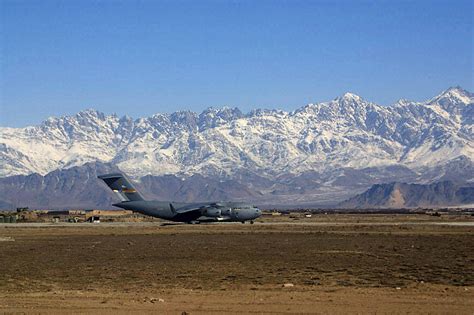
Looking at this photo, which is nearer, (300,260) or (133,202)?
(300,260)

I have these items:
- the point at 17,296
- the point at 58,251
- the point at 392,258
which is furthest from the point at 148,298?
the point at 58,251

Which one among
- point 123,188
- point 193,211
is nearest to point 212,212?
point 193,211

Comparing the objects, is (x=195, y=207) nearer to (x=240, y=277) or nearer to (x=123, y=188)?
(x=123, y=188)

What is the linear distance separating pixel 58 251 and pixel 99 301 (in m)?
29.5

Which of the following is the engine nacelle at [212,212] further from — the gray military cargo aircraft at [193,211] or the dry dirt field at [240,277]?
the dry dirt field at [240,277]

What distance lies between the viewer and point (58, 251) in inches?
2479

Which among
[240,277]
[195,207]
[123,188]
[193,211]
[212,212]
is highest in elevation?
[123,188]

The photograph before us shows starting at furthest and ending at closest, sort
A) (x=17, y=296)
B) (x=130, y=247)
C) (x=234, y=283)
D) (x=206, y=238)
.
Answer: (x=206, y=238) → (x=130, y=247) → (x=234, y=283) → (x=17, y=296)

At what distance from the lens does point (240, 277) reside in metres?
42.6

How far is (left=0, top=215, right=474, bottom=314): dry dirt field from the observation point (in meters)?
32.9

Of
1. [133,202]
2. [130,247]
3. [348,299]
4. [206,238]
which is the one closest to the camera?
[348,299]

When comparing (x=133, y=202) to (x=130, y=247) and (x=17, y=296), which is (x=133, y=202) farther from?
(x=17, y=296)

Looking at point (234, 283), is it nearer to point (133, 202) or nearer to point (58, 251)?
point (58, 251)

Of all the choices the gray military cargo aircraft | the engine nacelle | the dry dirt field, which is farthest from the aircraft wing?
the dry dirt field
